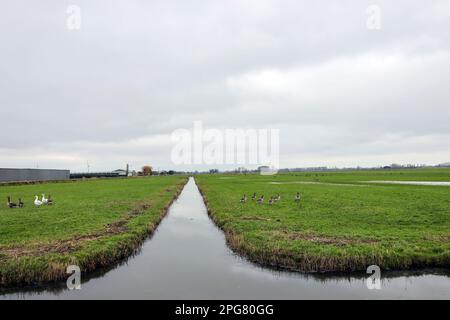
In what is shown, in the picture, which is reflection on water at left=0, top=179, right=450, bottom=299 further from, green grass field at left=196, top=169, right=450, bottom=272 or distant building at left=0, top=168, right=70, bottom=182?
distant building at left=0, top=168, right=70, bottom=182

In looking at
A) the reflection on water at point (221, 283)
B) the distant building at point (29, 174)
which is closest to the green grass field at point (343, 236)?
the reflection on water at point (221, 283)

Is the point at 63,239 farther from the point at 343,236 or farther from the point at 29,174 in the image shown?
the point at 29,174

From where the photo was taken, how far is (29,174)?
105500 millimetres

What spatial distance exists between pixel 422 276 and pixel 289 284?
594 cm

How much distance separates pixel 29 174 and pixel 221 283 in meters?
117

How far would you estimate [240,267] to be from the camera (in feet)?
46.7

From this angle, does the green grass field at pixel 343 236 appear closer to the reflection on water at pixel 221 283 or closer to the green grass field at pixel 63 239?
the reflection on water at pixel 221 283

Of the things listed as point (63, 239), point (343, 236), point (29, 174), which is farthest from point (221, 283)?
point (29, 174)

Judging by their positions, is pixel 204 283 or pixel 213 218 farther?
pixel 213 218

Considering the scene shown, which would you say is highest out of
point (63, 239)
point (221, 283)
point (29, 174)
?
point (29, 174)

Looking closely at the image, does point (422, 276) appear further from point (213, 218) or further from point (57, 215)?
point (57, 215)
